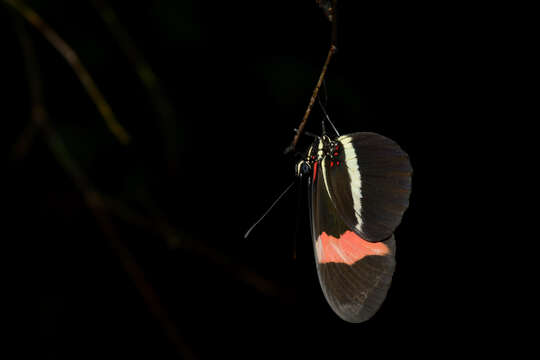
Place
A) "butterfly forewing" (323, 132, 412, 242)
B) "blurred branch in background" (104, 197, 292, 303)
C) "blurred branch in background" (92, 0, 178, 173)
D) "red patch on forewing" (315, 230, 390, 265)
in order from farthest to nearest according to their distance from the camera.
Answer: "blurred branch in background" (104, 197, 292, 303), "blurred branch in background" (92, 0, 178, 173), "red patch on forewing" (315, 230, 390, 265), "butterfly forewing" (323, 132, 412, 242)

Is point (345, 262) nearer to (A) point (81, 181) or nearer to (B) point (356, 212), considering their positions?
(B) point (356, 212)

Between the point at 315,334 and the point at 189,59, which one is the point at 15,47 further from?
the point at 315,334

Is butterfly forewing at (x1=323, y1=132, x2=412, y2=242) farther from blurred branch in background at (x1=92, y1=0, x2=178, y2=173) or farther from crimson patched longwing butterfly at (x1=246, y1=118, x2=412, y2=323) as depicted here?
blurred branch in background at (x1=92, y1=0, x2=178, y2=173)

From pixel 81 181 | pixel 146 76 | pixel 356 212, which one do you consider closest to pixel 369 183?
pixel 356 212

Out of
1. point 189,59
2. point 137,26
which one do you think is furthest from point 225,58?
point 137,26

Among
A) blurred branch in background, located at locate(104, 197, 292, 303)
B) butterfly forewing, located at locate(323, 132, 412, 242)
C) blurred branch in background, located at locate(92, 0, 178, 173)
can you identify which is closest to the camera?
butterfly forewing, located at locate(323, 132, 412, 242)

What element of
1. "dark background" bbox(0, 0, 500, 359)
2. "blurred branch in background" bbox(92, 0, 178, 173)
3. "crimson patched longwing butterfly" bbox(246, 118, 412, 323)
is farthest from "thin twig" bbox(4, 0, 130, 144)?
"crimson patched longwing butterfly" bbox(246, 118, 412, 323)

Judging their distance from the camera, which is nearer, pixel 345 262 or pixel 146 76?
pixel 345 262
